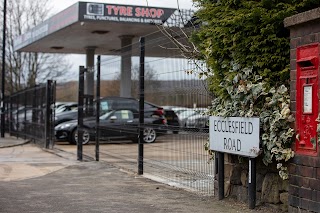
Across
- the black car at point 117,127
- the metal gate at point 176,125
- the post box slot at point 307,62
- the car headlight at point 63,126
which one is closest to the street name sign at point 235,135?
the metal gate at point 176,125

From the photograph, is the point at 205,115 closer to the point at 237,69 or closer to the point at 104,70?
the point at 237,69

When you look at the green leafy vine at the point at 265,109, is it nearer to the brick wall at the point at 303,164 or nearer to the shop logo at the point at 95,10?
the brick wall at the point at 303,164

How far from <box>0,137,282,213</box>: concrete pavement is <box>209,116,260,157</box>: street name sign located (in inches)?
31.3

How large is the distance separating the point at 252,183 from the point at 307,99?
1487 mm

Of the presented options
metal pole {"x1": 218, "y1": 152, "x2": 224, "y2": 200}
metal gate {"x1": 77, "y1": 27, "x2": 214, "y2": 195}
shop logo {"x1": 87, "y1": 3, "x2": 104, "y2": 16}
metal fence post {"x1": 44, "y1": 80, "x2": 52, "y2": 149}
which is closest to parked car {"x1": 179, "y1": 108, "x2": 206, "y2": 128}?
metal gate {"x1": 77, "y1": 27, "x2": 214, "y2": 195}

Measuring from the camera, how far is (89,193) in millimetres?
8898

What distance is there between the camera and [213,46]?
8031mm

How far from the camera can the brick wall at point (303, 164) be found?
6.19 meters

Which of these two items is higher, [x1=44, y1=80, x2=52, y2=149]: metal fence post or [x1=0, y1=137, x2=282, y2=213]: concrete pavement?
[x1=44, y1=80, x2=52, y2=149]: metal fence post

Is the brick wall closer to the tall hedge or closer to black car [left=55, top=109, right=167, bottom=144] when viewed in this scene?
the tall hedge

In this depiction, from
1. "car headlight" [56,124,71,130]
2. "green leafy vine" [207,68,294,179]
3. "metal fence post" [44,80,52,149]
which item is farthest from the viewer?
"car headlight" [56,124,71,130]

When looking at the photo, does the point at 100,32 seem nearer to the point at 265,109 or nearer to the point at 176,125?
the point at 176,125

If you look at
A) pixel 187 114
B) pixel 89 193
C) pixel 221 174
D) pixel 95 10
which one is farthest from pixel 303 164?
pixel 95 10

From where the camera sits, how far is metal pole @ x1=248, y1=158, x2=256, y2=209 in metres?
7.16
